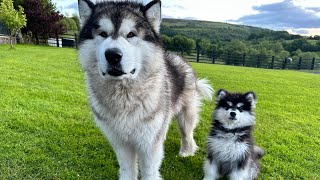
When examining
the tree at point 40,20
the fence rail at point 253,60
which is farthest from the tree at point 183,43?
the tree at point 40,20

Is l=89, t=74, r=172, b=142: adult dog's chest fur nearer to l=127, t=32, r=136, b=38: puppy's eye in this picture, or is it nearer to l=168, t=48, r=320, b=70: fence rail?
l=127, t=32, r=136, b=38: puppy's eye

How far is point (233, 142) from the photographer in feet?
11.3

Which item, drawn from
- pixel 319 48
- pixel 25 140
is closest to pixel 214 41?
pixel 319 48

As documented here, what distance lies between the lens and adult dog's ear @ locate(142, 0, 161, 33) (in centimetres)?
268

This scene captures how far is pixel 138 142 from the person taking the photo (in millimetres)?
2945

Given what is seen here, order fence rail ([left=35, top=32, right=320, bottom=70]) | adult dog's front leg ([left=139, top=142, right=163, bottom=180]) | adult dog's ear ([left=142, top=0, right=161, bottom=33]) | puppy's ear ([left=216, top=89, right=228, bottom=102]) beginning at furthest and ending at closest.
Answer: fence rail ([left=35, top=32, right=320, bottom=70]) < puppy's ear ([left=216, top=89, right=228, bottom=102]) < adult dog's front leg ([left=139, top=142, right=163, bottom=180]) < adult dog's ear ([left=142, top=0, right=161, bottom=33])

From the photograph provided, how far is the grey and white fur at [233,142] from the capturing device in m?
3.42

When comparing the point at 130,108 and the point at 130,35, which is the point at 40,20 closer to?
the point at 130,108

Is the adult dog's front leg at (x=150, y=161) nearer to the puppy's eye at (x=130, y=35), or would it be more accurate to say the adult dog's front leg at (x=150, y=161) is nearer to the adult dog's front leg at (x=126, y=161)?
the adult dog's front leg at (x=126, y=161)

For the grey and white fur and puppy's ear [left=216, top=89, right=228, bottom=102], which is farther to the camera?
puppy's ear [left=216, top=89, right=228, bottom=102]

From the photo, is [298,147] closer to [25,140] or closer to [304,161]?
[304,161]

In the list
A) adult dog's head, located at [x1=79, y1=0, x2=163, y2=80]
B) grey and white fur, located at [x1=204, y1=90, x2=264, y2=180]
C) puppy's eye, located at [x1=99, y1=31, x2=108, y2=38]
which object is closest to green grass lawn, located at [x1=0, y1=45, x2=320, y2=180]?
grey and white fur, located at [x1=204, y1=90, x2=264, y2=180]

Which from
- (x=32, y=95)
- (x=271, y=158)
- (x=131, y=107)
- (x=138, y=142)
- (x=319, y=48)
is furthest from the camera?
(x=319, y=48)

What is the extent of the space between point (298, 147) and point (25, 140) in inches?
171
